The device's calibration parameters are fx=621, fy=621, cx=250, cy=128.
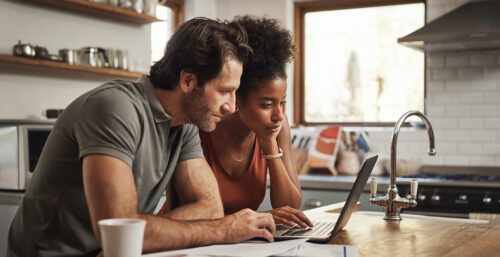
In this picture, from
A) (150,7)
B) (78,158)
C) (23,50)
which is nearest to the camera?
(78,158)

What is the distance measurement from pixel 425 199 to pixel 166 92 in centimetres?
242

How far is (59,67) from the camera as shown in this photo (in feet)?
12.1

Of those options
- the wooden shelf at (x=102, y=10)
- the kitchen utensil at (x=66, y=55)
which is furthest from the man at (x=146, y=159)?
the wooden shelf at (x=102, y=10)

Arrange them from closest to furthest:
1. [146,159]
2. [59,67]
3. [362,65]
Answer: [146,159], [59,67], [362,65]

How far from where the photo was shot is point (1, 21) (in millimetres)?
3549

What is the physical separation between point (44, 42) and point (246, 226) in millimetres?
2590

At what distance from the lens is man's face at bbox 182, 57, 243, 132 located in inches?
73.8

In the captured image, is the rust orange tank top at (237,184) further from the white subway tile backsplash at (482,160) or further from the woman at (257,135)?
the white subway tile backsplash at (482,160)

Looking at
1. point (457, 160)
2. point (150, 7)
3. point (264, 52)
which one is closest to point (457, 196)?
point (457, 160)

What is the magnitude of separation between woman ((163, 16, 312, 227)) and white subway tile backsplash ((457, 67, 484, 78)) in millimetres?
2349

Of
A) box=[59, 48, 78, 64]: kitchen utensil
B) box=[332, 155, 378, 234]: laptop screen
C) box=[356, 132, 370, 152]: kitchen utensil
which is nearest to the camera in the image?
box=[332, 155, 378, 234]: laptop screen

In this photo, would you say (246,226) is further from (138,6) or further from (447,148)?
(447,148)

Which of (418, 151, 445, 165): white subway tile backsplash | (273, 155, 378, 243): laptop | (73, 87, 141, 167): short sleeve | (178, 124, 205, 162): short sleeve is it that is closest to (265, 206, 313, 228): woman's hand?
(273, 155, 378, 243): laptop

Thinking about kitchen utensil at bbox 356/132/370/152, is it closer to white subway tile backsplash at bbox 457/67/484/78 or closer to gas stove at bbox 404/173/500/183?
gas stove at bbox 404/173/500/183
